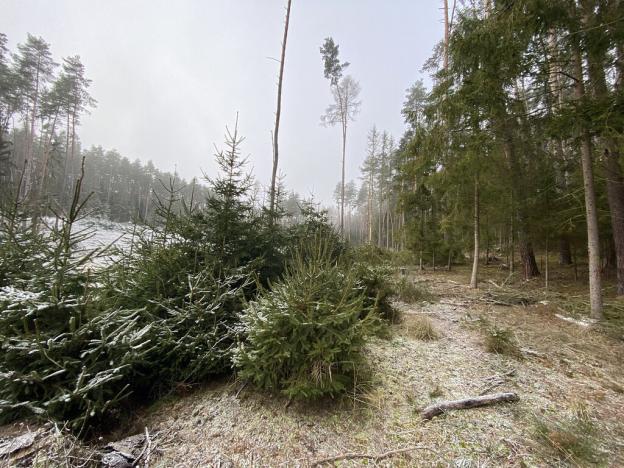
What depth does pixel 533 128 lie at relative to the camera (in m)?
5.43

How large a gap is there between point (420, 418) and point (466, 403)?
55cm

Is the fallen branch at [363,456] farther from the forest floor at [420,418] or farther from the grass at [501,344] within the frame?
the grass at [501,344]

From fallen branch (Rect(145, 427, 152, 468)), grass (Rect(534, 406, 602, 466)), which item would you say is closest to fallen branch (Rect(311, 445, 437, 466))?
grass (Rect(534, 406, 602, 466))

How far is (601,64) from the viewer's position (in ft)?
13.4

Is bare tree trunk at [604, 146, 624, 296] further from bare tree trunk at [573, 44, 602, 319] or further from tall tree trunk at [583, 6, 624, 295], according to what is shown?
bare tree trunk at [573, 44, 602, 319]

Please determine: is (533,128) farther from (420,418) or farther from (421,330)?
(420,418)

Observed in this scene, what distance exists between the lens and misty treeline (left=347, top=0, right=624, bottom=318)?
391cm

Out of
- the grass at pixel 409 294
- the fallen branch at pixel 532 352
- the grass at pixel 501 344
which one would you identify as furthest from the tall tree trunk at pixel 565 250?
the grass at pixel 501 344

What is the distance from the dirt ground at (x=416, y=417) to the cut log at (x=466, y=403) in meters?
0.05

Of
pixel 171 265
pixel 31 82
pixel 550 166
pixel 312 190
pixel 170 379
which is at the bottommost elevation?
pixel 170 379

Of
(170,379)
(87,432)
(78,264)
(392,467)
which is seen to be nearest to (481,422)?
(392,467)

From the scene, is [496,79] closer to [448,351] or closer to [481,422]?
[448,351]

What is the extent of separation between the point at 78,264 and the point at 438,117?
794 cm

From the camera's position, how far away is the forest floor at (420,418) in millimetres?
1805
